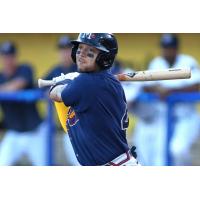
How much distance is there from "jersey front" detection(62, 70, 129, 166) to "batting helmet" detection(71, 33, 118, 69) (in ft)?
0.18

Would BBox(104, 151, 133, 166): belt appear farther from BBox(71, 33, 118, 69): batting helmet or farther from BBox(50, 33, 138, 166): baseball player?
BBox(71, 33, 118, 69): batting helmet

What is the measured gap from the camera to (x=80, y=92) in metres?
3.58

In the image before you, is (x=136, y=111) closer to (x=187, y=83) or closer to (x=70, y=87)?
(x=187, y=83)

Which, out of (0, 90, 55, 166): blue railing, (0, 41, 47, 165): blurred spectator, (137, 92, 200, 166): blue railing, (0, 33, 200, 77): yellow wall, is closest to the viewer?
(137, 92, 200, 166): blue railing

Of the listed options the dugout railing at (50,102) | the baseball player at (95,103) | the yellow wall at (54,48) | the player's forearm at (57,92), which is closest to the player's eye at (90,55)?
the baseball player at (95,103)

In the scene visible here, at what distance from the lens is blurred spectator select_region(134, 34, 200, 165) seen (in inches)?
235

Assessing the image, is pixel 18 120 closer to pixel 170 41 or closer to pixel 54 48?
pixel 170 41

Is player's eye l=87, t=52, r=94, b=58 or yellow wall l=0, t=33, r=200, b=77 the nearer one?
player's eye l=87, t=52, r=94, b=58

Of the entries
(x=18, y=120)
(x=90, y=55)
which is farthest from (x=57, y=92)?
(x=18, y=120)

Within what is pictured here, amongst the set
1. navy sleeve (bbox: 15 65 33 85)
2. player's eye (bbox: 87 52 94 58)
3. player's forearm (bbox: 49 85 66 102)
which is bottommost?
navy sleeve (bbox: 15 65 33 85)

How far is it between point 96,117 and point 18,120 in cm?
275

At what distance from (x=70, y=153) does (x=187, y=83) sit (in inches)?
44.9

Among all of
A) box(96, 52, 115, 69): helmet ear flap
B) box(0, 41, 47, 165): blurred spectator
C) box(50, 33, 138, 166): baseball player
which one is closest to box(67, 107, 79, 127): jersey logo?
box(50, 33, 138, 166): baseball player
